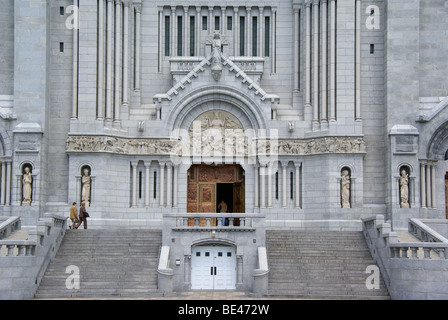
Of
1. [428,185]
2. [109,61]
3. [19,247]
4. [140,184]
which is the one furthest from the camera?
[140,184]

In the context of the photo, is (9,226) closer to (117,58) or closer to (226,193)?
(117,58)

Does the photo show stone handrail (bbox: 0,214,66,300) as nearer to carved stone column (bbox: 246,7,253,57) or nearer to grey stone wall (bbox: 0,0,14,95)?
grey stone wall (bbox: 0,0,14,95)

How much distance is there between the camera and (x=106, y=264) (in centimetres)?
3603

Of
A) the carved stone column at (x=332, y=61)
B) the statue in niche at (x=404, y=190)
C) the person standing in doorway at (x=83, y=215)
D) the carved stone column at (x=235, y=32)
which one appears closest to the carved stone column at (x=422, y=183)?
the statue in niche at (x=404, y=190)

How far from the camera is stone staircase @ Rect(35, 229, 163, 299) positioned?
111 feet

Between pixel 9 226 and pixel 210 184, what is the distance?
1208cm

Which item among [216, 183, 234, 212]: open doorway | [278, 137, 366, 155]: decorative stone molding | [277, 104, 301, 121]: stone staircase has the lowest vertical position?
[216, 183, 234, 212]: open doorway

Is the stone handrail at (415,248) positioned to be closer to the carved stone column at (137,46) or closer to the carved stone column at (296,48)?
the carved stone column at (296,48)

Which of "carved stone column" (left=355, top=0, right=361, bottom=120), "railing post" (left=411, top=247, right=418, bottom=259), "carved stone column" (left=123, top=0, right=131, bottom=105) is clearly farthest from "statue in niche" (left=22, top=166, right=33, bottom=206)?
"railing post" (left=411, top=247, right=418, bottom=259)

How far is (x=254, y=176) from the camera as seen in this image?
4481 centimetres

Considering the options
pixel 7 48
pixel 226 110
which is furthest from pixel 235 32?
pixel 7 48

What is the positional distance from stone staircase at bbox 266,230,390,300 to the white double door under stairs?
1.85 meters

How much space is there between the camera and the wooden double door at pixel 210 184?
45.5 meters
